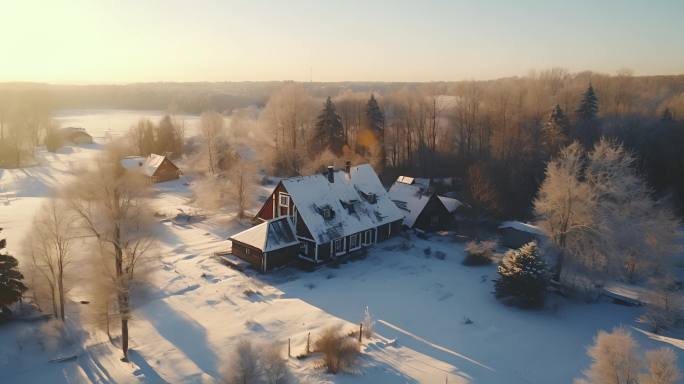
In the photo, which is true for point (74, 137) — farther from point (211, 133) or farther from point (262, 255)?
point (262, 255)

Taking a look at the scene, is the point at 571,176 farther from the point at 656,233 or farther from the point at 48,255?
the point at 48,255

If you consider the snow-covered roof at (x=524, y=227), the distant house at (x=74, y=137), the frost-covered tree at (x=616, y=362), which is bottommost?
the snow-covered roof at (x=524, y=227)

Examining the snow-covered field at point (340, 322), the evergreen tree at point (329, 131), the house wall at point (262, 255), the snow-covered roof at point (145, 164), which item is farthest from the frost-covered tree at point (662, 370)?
the snow-covered roof at point (145, 164)

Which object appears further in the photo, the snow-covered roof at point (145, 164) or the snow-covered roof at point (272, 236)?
the snow-covered roof at point (145, 164)

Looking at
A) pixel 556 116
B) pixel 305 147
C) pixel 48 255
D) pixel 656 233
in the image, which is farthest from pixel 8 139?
pixel 656 233

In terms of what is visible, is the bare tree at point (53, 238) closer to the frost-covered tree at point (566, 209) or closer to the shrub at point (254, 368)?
the shrub at point (254, 368)

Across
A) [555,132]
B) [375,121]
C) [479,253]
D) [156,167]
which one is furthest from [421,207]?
[156,167]
